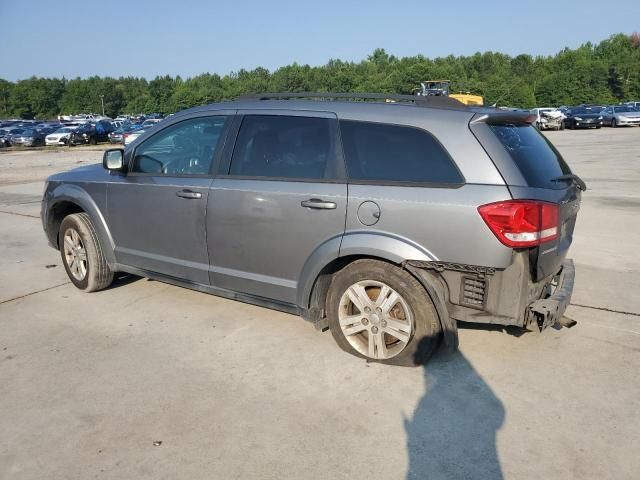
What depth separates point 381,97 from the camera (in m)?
3.80

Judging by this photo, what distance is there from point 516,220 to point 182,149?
275cm

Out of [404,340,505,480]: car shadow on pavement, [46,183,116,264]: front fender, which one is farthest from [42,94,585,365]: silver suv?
[46,183,116,264]: front fender

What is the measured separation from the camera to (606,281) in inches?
209

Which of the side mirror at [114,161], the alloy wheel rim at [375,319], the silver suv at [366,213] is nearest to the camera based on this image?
the silver suv at [366,213]

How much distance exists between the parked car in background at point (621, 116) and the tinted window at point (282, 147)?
37521mm

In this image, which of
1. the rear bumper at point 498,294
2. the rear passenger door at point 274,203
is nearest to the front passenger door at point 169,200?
the rear passenger door at point 274,203

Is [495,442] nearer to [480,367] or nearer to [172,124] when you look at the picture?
[480,367]

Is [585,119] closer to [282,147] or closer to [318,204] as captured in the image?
[282,147]

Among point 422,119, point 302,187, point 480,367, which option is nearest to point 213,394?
point 302,187

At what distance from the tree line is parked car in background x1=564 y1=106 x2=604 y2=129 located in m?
5.24

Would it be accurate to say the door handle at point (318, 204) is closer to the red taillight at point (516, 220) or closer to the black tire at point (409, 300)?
the black tire at point (409, 300)

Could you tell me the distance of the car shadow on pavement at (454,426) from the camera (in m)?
2.62

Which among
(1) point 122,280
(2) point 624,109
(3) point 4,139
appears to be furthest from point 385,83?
(1) point 122,280

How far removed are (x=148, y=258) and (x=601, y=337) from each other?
12.1 feet
